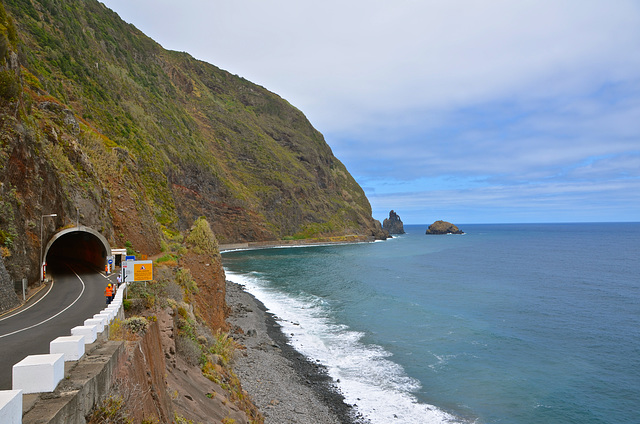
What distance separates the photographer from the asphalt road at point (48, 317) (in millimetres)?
9391

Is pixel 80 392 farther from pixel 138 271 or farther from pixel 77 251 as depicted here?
pixel 77 251

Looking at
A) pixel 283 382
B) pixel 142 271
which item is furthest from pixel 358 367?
pixel 142 271

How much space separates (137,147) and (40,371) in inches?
2715

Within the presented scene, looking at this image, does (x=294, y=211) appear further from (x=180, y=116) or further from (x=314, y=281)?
(x=314, y=281)

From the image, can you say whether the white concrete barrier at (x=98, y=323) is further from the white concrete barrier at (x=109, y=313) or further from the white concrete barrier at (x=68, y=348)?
the white concrete barrier at (x=68, y=348)

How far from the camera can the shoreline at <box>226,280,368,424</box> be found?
18838 millimetres

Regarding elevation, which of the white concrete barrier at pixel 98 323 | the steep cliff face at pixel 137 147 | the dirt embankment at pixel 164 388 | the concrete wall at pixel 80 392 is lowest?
the dirt embankment at pixel 164 388

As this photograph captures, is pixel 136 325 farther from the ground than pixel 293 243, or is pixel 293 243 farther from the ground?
pixel 136 325

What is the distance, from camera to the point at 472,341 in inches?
1205

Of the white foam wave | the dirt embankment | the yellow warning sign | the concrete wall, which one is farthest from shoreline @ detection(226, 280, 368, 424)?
the concrete wall

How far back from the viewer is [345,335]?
105 ft

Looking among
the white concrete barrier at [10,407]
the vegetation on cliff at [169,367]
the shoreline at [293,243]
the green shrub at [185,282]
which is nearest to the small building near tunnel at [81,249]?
the vegetation on cliff at [169,367]

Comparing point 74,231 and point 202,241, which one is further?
point 202,241

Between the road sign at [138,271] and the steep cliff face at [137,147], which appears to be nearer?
the road sign at [138,271]
